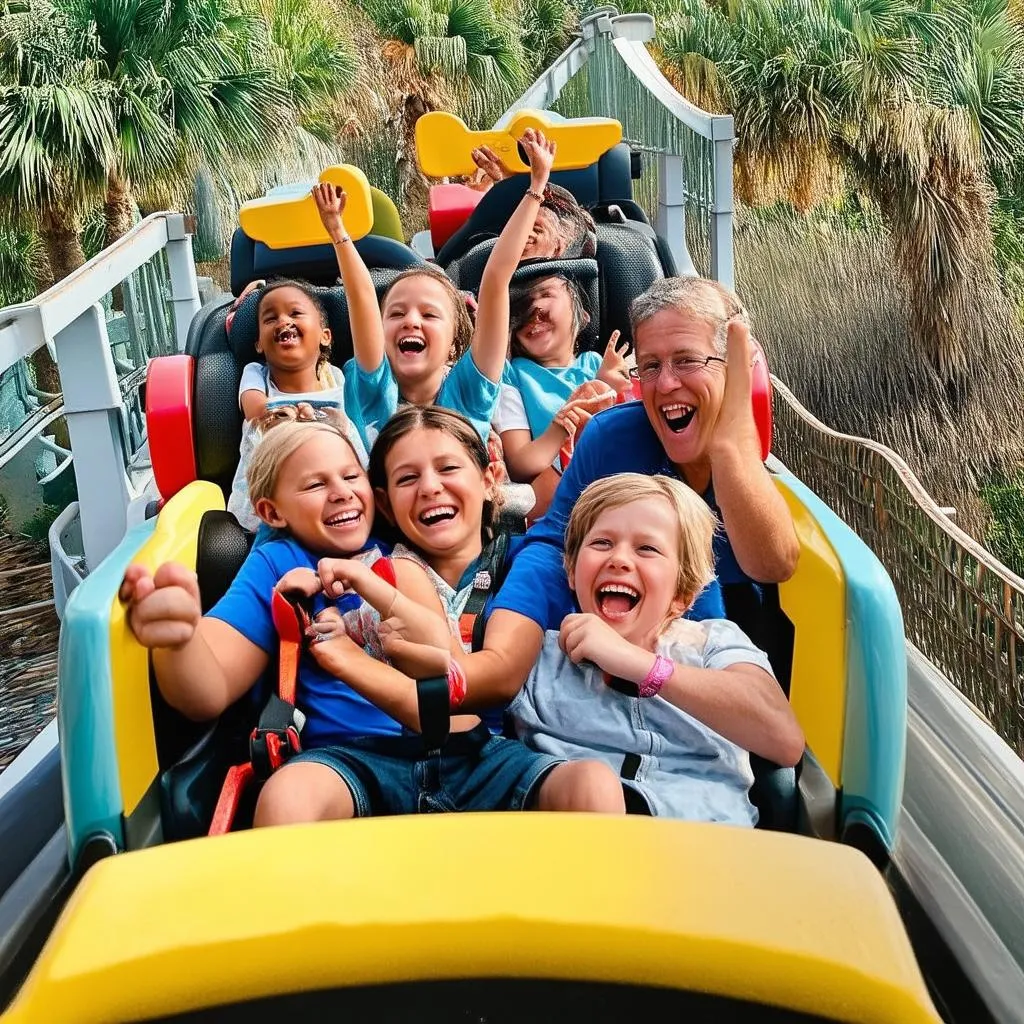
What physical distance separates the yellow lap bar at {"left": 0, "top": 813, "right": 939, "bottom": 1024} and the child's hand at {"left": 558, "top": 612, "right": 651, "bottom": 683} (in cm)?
56

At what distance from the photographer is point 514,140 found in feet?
11.9

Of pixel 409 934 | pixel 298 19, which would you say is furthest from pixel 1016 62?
pixel 409 934

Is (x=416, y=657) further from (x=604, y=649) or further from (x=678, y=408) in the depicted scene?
(x=678, y=408)

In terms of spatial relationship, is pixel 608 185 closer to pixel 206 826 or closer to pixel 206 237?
pixel 206 826

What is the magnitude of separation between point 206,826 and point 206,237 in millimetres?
14456

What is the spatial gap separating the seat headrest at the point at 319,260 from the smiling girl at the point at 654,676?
1.53m

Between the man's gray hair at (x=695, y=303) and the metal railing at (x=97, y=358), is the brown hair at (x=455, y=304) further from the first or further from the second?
the metal railing at (x=97, y=358)

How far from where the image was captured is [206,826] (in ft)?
5.57

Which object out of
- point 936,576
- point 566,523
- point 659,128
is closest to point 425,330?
point 566,523

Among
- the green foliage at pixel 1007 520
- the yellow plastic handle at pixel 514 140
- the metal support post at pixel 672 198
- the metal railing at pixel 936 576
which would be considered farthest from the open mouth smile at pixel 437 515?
the green foliage at pixel 1007 520

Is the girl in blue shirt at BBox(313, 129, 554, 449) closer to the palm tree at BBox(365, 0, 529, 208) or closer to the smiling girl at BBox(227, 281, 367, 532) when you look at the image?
the smiling girl at BBox(227, 281, 367, 532)

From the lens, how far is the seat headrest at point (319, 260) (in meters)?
3.07

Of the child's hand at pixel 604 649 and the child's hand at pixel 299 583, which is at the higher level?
the child's hand at pixel 299 583

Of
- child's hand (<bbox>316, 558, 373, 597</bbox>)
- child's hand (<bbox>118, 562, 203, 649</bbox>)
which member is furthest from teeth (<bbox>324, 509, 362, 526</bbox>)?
child's hand (<bbox>118, 562, 203, 649</bbox>)
